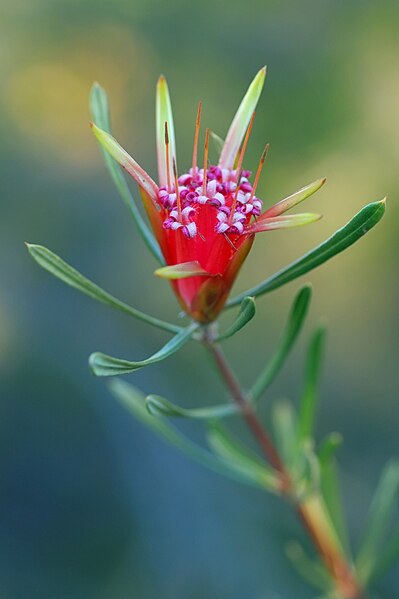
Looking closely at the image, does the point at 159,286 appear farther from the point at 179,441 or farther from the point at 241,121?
the point at 241,121

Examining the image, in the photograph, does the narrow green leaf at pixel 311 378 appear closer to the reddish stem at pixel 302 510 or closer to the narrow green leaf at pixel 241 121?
the reddish stem at pixel 302 510

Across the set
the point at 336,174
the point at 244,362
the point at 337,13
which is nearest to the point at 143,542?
the point at 244,362

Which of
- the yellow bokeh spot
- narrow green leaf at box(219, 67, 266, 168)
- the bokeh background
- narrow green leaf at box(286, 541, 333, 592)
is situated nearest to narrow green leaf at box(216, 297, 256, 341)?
narrow green leaf at box(219, 67, 266, 168)

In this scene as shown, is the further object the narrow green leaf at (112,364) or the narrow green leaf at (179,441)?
the narrow green leaf at (179,441)

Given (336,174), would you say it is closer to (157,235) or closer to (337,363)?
(337,363)

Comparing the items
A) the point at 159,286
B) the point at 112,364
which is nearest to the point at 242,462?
the point at 112,364

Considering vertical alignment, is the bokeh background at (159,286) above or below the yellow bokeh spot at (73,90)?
below

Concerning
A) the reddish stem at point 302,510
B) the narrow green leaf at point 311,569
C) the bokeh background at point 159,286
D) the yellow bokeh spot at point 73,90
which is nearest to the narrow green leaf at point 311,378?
the reddish stem at point 302,510

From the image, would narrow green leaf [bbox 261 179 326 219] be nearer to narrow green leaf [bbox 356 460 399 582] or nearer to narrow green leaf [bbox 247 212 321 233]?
narrow green leaf [bbox 247 212 321 233]
